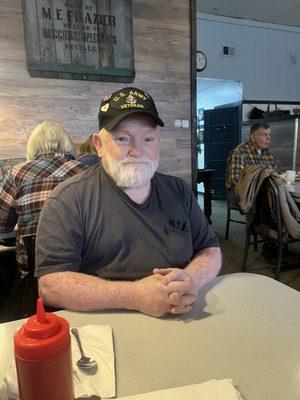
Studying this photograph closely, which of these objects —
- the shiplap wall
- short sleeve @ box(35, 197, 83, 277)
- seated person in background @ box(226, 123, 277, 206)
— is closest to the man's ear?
short sleeve @ box(35, 197, 83, 277)

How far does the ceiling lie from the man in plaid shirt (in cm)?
325

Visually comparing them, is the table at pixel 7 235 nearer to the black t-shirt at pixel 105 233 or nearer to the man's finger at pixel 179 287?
the black t-shirt at pixel 105 233

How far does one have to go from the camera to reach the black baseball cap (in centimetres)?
105

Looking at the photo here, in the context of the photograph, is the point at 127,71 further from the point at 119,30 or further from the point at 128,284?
the point at 128,284

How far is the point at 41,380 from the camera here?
0.43 m

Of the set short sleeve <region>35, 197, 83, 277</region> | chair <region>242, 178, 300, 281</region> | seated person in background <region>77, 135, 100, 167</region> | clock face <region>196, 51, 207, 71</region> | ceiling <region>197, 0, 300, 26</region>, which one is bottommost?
chair <region>242, 178, 300, 281</region>

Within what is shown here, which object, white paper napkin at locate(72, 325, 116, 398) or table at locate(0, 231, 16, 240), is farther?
table at locate(0, 231, 16, 240)

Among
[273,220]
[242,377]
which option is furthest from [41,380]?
[273,220]

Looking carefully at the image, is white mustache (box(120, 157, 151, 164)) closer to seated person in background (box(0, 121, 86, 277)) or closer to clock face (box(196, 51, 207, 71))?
seated person in background (box(0, 121, 86, 277))

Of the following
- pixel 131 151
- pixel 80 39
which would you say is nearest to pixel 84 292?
pixel 131 151

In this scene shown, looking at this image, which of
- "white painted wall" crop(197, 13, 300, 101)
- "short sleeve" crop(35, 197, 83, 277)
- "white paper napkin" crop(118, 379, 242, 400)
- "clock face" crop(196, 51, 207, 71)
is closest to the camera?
"white paper napkin" crop(118, 379, 242, 400)

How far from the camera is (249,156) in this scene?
12.8 feet

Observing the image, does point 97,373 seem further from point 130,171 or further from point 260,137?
point 260,137

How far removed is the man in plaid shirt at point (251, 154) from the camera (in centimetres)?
376
